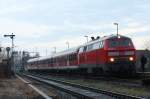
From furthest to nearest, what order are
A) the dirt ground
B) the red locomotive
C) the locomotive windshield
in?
the locomotive windshield
the red locomotive
the dirt ground

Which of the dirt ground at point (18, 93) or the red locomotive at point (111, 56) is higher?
the red locomotive at point (111, 56)

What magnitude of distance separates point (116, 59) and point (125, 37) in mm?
2513

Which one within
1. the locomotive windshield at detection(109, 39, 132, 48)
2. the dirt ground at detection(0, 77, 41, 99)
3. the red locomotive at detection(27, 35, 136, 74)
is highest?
the locomotive windshield at detection(109, 39, 132, 48)

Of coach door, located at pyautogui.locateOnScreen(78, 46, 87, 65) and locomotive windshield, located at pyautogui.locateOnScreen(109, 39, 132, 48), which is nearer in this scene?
locomotive windshield, located at pyautogui.locateOnScreen(109, 39, 132, 48)

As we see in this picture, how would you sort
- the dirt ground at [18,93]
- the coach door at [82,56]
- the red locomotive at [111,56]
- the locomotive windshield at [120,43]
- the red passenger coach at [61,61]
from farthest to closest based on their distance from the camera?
1. the red passenger coach at [61,61]
2. the coach door at [82,56]
3. the locomotive windshield at [120,43]
4. the red locomotive at [111,56]
5. the dirt ground at [18,93]

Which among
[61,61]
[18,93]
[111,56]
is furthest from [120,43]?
[61,61]

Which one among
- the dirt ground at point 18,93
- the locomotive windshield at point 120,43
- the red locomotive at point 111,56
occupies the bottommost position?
the dirt ground at point 18,93

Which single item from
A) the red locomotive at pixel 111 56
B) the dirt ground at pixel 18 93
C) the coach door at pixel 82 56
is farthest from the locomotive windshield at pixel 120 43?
the dirt ground at pixel 18 93

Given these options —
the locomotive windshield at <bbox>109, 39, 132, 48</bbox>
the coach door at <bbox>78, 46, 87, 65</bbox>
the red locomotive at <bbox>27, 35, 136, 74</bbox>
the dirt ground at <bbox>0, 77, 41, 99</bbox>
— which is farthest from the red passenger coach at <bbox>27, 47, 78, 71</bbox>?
the dirt ground at <bbox>0, 77, 41, 99</bbox>

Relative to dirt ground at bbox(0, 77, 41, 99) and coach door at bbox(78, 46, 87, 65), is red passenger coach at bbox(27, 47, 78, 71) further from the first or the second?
dirt ground at bbox(0, 77, 41, 99)

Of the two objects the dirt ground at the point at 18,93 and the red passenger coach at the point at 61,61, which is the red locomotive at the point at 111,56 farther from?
the red passenger coach at the point at 61,61

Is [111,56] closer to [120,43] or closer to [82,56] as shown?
[120,43]

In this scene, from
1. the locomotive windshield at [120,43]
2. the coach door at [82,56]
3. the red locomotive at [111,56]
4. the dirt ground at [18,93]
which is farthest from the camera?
the coach door at [82,56]

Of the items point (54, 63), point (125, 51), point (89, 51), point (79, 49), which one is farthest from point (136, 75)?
point (54, 63)
